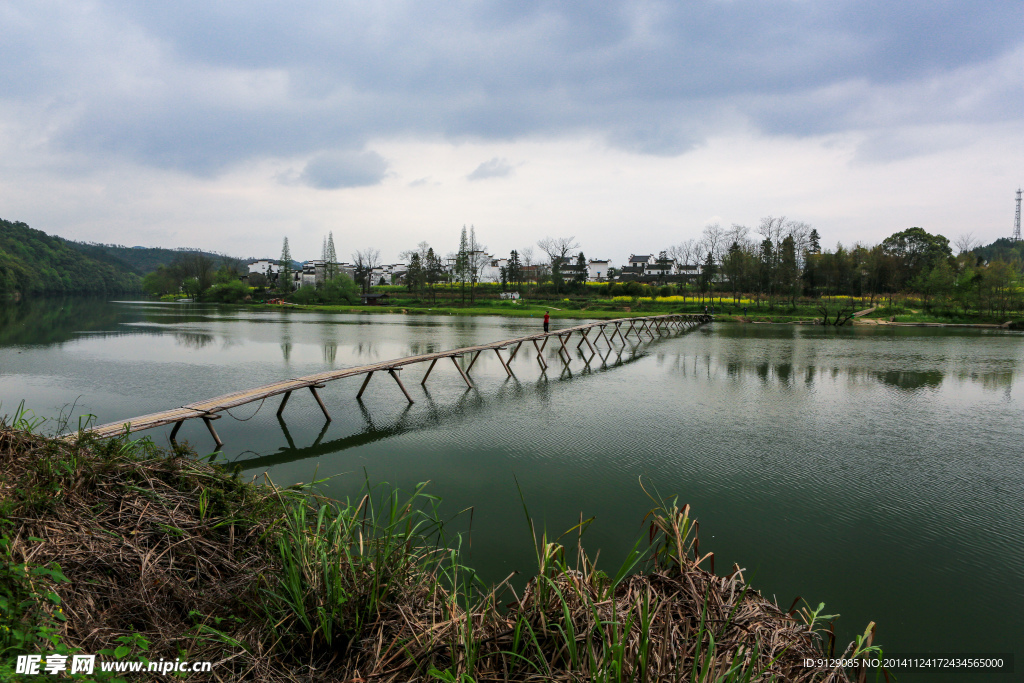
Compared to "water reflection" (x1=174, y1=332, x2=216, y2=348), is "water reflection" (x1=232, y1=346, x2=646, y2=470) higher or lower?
"water reflection" (x1=174, y1=332, x2=216, y2=348)

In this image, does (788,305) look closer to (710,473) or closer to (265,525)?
(710,473)

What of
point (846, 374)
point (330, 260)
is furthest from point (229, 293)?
point (846, 374)

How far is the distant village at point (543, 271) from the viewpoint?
267ft

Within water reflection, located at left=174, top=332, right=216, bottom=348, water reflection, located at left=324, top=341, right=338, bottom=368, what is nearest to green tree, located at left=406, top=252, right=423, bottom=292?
water reflection, located at left=174, top=332, right=216, bottom=348

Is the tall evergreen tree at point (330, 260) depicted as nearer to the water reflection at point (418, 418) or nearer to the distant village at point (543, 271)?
the distant village at point (543, 271)

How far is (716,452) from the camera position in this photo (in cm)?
830

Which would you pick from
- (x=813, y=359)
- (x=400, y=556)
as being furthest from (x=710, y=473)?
(x=813, y=359)

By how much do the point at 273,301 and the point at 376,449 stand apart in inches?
2799

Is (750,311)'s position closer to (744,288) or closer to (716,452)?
(744,288)

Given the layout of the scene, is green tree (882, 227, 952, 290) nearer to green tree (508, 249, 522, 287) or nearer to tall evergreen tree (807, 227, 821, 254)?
tall evergreen tree (807, 227, 821, 254)

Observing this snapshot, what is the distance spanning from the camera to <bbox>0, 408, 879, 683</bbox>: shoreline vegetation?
258cm
